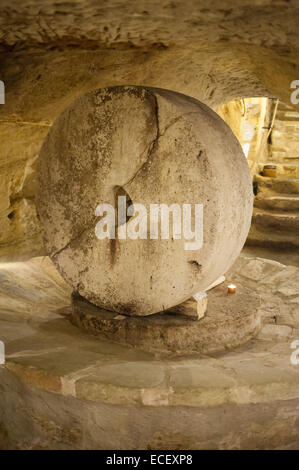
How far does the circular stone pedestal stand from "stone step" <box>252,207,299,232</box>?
314cm

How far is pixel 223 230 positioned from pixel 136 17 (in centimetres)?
144

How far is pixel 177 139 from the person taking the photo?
8.36 ft

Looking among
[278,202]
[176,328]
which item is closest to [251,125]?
[278,202]

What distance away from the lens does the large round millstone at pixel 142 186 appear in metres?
2.54

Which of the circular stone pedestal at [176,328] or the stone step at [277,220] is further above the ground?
the stone step at [277,220]

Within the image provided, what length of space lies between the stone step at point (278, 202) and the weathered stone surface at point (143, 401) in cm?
398

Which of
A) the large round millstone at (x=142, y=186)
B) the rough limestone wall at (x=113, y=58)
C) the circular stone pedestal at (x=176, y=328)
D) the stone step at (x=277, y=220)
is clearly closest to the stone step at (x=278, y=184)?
the stone step at (x=277, y=220)

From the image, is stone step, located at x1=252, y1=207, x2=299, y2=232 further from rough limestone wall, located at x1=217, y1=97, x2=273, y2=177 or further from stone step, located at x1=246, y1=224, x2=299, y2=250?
rough limestone wall, located at x1=217, y1=97, x2=273, y2=177

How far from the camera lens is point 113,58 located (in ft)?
11.5

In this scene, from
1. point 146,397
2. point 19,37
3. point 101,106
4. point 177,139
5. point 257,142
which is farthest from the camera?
point 257,142

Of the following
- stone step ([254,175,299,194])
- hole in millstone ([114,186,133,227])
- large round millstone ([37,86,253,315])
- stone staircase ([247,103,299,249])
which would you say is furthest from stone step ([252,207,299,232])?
hole in millstone ([114,186,133,227])

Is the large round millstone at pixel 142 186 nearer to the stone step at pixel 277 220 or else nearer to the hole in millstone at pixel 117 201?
the hole in millstone at pixel 117 201

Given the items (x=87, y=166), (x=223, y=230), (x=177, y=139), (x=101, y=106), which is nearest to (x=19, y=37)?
(x=101, y=106)

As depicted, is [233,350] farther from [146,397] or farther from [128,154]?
[128,154]
